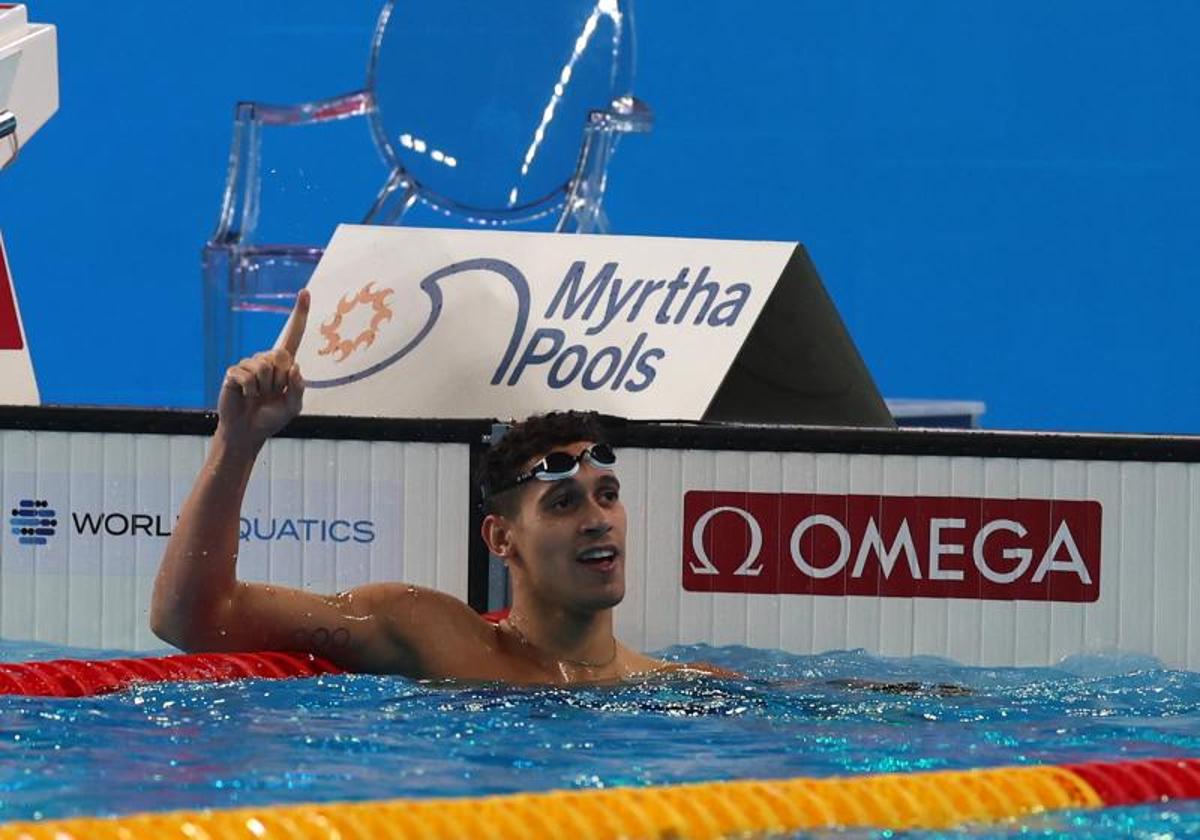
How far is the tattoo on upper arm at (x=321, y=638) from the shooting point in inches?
131

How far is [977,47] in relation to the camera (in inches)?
307

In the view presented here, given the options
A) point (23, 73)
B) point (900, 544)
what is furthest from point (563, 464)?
point (23, 73)

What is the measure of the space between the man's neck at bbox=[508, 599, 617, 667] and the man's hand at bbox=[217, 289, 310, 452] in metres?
0.66

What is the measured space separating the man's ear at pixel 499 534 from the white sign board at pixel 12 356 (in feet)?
5.84

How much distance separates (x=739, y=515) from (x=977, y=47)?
4.10 metres

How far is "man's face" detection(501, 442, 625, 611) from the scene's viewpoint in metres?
3.35

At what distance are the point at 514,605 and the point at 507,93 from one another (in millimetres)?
2552

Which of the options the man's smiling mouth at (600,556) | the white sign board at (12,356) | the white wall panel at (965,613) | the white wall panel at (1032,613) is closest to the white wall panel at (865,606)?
the white wall panel at (965,613)

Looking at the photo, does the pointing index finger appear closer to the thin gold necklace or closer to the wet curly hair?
the wet curly hair

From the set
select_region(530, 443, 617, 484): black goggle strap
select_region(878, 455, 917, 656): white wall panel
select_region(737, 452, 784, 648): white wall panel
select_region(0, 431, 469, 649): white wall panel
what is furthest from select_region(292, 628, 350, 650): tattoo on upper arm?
select_region(878, 455, 917, 656): white wall panel

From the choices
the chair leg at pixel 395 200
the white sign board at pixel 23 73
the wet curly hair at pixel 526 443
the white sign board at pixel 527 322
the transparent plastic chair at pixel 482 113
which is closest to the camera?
the wet curly hair at pixel 526 443

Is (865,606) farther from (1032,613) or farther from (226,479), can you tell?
(226,479)

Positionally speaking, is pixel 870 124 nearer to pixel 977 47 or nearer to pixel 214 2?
pixel 977 47

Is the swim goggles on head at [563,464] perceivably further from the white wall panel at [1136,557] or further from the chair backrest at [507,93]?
the chair backrest at [507,93]
